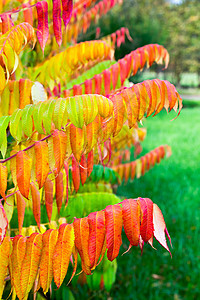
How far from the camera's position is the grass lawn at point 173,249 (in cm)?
264

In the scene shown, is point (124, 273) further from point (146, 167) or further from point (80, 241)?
point (80, 241)

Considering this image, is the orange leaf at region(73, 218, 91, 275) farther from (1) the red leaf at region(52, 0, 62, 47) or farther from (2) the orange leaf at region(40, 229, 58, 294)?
(1) the red leaf at region(52, 0, 62, 47)

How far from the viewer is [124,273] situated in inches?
112

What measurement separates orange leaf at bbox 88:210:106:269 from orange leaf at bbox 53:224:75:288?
0.23 ft

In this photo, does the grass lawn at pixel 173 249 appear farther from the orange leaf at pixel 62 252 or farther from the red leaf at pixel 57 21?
the red leaf at pixel 57 21

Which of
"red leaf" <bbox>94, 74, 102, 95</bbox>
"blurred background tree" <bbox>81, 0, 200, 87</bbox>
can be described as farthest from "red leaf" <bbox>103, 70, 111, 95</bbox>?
"blurred background tree" <bbox>81, 0, 200, 87</bbox>

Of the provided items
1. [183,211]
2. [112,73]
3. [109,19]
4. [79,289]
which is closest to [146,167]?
[183,211]

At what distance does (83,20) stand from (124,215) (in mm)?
2526

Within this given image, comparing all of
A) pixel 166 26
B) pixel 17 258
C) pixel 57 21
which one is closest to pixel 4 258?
pixel 17 258

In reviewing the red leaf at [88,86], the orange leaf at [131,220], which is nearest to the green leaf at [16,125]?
the orange leaf at [131,220]

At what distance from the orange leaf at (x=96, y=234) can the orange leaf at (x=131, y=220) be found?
0.08 meters

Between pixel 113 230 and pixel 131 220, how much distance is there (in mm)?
66

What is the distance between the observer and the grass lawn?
2643 millimetres

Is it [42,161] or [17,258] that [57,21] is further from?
[17,258]
